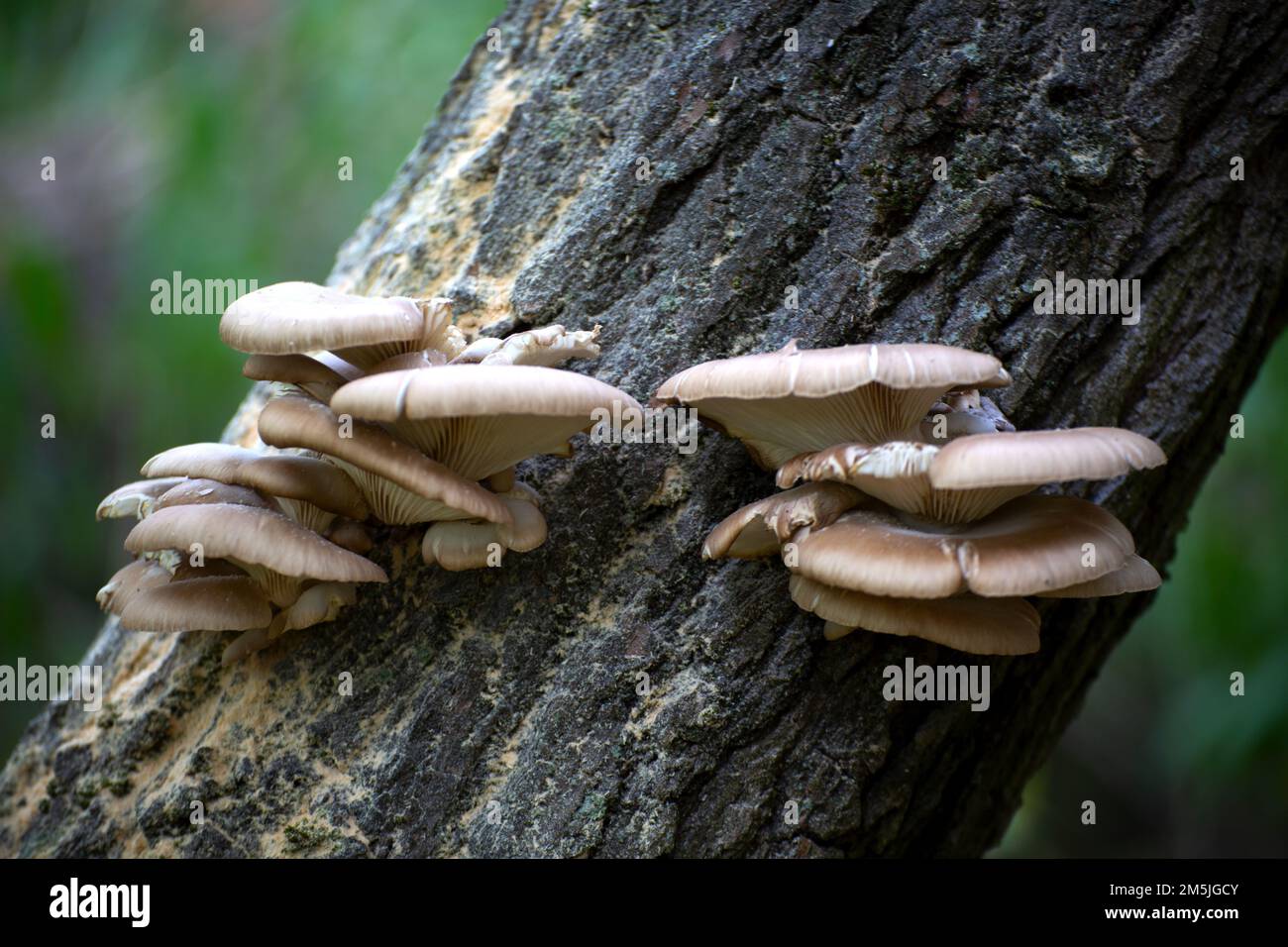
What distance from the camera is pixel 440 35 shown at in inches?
282

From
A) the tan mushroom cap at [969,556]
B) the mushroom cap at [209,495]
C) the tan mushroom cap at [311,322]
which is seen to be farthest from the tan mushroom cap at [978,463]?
the mushroom cap at [209,495]

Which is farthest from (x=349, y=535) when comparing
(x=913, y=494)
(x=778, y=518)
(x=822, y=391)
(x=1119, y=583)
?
(x=1119, y=583)

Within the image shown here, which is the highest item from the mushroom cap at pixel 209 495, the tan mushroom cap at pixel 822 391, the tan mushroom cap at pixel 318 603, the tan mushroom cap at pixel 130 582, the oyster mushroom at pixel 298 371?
the oyster mushroom at pixel 298 371

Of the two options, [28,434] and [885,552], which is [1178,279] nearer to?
[885,552]

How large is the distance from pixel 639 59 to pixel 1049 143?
1.34 m

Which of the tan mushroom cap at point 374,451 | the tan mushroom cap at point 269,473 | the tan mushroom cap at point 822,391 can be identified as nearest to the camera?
the tan mushroom cap at point 822,391

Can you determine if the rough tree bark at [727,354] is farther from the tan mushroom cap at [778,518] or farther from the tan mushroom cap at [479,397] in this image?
the tan mushroom cap at [479,397]

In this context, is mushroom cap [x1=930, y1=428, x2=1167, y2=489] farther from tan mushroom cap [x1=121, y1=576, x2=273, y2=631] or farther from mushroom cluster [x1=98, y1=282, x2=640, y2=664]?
tan mushroom cap [x1=121, y1=576, x2=273, y2=631]

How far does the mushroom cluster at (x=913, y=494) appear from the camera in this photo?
1.88m

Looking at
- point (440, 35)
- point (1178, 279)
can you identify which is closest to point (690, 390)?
point (1178, 279)

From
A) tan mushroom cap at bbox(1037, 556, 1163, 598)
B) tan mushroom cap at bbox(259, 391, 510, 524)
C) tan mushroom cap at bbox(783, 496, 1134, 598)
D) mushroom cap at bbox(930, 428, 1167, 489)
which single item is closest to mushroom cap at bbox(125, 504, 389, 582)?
tan mushroom cap at bbox(259, 391, 510, 524)

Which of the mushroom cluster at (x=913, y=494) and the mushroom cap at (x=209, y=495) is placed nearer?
the mushroom cluster at (x=913, y=494)

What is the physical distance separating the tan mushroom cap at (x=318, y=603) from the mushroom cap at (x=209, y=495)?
275 mm

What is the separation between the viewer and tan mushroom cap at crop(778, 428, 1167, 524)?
180 cm
